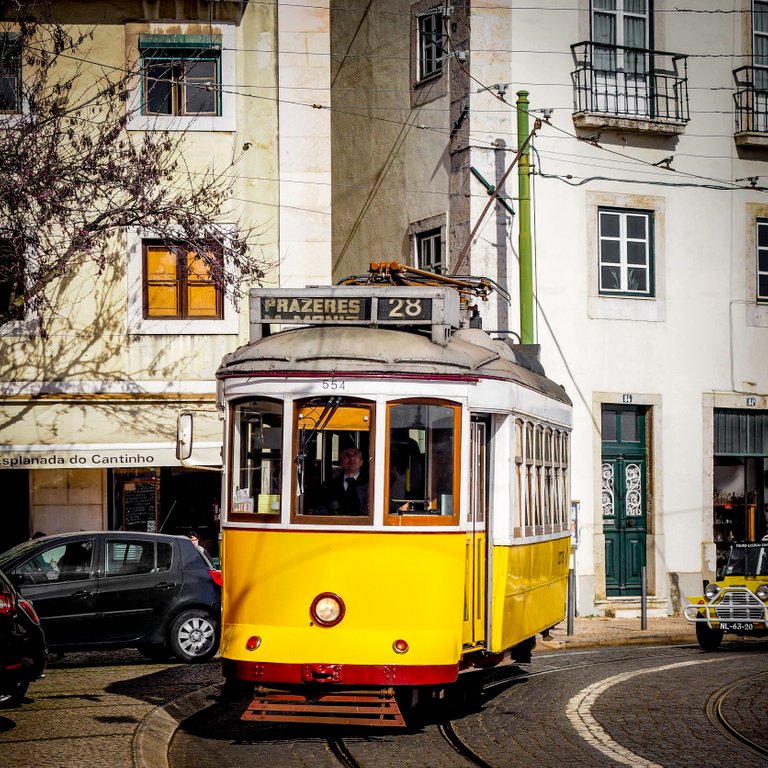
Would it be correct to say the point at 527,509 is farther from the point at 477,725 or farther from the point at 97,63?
the point at 97,63

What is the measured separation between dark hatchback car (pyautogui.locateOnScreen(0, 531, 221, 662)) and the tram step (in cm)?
631

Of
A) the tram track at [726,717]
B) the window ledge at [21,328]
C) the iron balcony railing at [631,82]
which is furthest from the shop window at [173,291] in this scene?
the tram track at [726,717]

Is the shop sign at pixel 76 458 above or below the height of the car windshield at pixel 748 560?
above

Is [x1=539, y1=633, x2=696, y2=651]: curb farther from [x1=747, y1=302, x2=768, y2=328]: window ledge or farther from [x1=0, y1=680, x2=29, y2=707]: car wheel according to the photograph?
[x1=0, y1=680, x2=29, y2=707]: car wheel

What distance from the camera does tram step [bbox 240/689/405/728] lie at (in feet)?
34.1

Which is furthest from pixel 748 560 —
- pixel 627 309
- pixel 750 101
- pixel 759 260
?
pixel 750 101

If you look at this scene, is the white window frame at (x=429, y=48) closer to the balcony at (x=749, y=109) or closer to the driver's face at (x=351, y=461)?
the balcony at (x=749, y=109)

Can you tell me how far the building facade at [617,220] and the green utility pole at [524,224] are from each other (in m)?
0.05

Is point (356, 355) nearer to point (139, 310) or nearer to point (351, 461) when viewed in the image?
point (351, 461)

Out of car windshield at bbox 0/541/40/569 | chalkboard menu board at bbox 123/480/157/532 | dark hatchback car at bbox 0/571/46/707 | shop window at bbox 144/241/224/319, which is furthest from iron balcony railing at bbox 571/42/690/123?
dark hatchback car at bbox 0/571/46/707

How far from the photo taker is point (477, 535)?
1159 centimetres

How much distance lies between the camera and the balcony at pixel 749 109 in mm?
24925

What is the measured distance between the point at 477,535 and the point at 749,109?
51.3 ft

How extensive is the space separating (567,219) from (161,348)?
690cm
